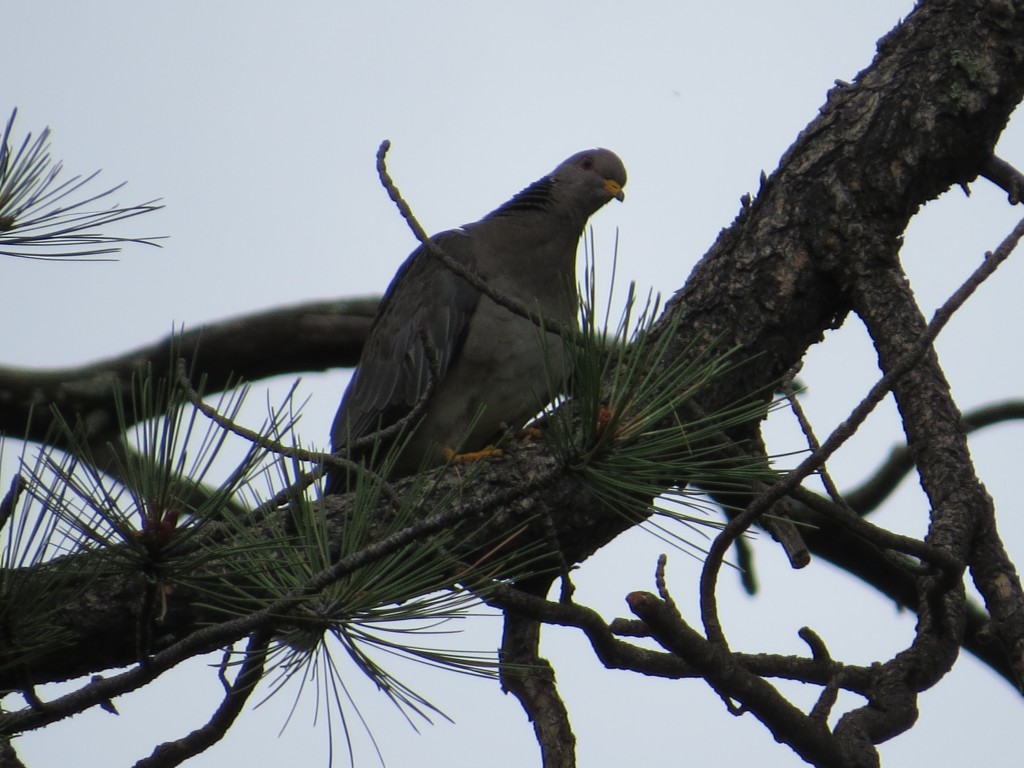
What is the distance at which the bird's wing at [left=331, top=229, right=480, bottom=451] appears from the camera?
4582 mm

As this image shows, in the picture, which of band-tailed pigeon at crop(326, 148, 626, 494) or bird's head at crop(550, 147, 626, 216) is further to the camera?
bird's head at crop(550, 147, 626, 216)

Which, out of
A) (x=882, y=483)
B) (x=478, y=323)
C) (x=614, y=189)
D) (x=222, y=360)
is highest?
(x=614, y=189)

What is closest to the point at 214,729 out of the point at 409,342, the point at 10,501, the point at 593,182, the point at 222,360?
the point at 10,501

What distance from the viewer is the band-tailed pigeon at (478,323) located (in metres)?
4.38

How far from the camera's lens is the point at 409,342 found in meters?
4.77

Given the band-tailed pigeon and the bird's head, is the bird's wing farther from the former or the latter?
the bird's head

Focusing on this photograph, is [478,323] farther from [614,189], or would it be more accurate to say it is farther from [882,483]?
[882,483]

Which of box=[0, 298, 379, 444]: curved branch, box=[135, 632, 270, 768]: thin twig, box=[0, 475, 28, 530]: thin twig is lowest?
box=[135, 632, 270, 768]: thin twig

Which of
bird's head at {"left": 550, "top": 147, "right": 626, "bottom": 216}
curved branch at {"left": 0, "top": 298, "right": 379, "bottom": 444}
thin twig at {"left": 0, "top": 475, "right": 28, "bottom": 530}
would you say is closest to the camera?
thin twig at {"left": 0, "top": 475, "right": 28, "bottom": 530}

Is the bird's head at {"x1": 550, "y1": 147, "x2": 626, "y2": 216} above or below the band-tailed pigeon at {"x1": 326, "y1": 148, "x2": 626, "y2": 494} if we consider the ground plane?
above

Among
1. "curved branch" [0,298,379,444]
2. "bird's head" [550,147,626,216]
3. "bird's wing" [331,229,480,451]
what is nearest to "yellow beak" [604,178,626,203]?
"bird's head" [550,147,626,216]

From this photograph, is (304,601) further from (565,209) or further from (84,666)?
(565,209)

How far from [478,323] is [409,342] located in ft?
1.31

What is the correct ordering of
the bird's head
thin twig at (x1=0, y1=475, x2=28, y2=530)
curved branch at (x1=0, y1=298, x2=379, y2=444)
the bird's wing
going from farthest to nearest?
curved branch at (x1=0, y1=298, x2=379, y2=444) → the bird's head → the bird's wing → thin twig at (x1=0, y1=475, x2=28, y2=530)
